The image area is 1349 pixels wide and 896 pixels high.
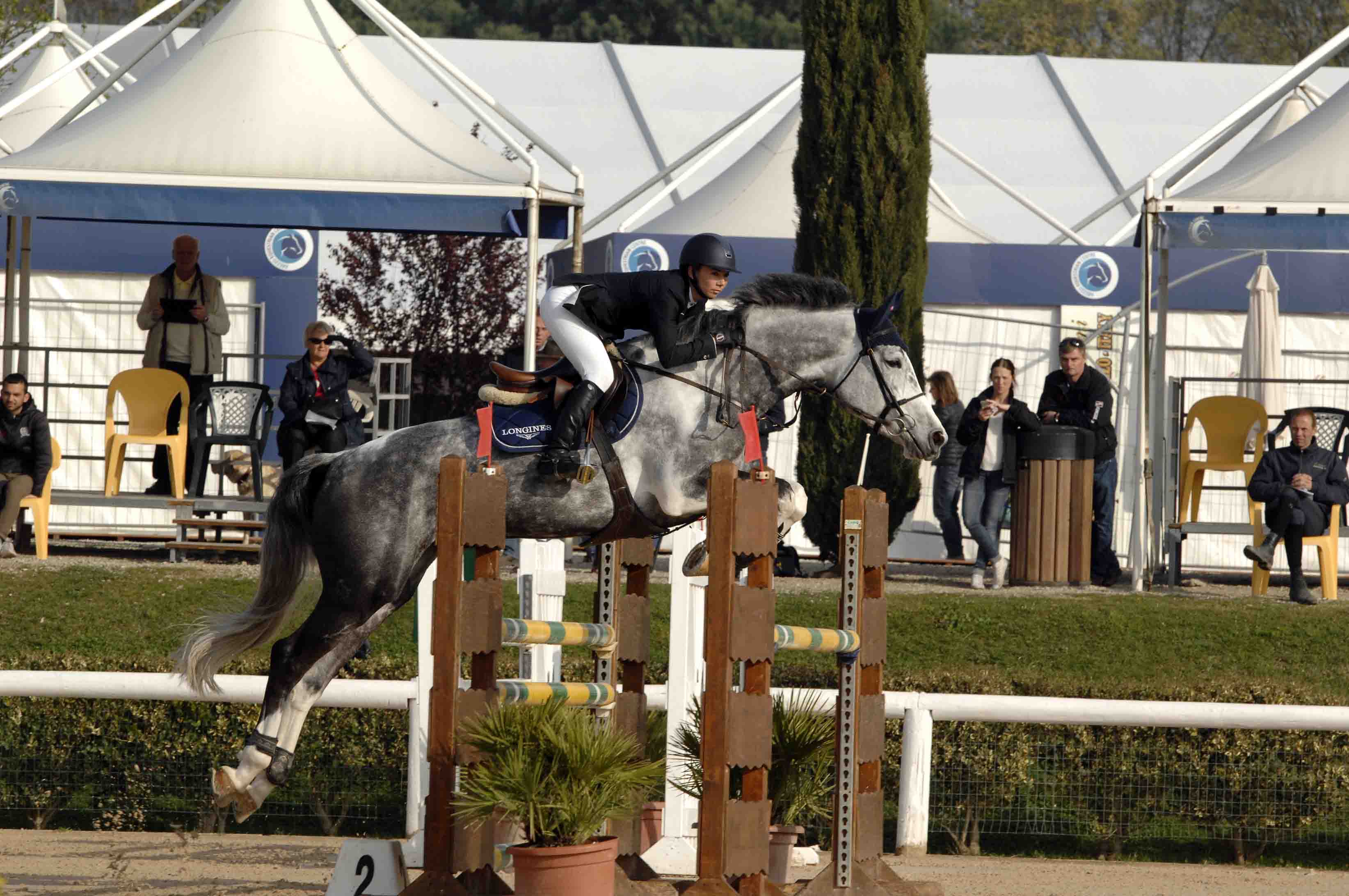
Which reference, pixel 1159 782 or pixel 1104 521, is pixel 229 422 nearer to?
pixel 1104 521

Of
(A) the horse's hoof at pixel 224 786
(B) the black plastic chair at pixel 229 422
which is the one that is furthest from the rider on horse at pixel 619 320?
(B) the black plastic chair at pixel 229 422

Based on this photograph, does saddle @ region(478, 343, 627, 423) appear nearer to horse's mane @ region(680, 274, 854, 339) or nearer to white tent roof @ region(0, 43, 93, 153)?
horse's mane @ region(680, 274, 854, 339)

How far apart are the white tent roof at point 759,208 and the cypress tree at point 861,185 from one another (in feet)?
6.81

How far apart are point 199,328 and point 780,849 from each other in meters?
7.06

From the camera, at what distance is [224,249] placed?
14.7 metres

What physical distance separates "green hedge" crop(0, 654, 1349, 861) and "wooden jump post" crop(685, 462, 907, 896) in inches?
83.0

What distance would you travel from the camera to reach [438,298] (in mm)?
20312

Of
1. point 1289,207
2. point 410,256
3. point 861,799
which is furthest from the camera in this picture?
point 410,256

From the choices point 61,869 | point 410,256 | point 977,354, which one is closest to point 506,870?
point 61,869

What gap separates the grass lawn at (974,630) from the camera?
8469 millimetres

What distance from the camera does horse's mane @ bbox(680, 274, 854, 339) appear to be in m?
6.09

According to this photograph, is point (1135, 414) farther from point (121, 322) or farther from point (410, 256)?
point (410, 256)

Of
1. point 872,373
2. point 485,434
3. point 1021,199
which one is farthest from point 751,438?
point 1021,199

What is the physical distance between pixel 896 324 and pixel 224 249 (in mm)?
5854
